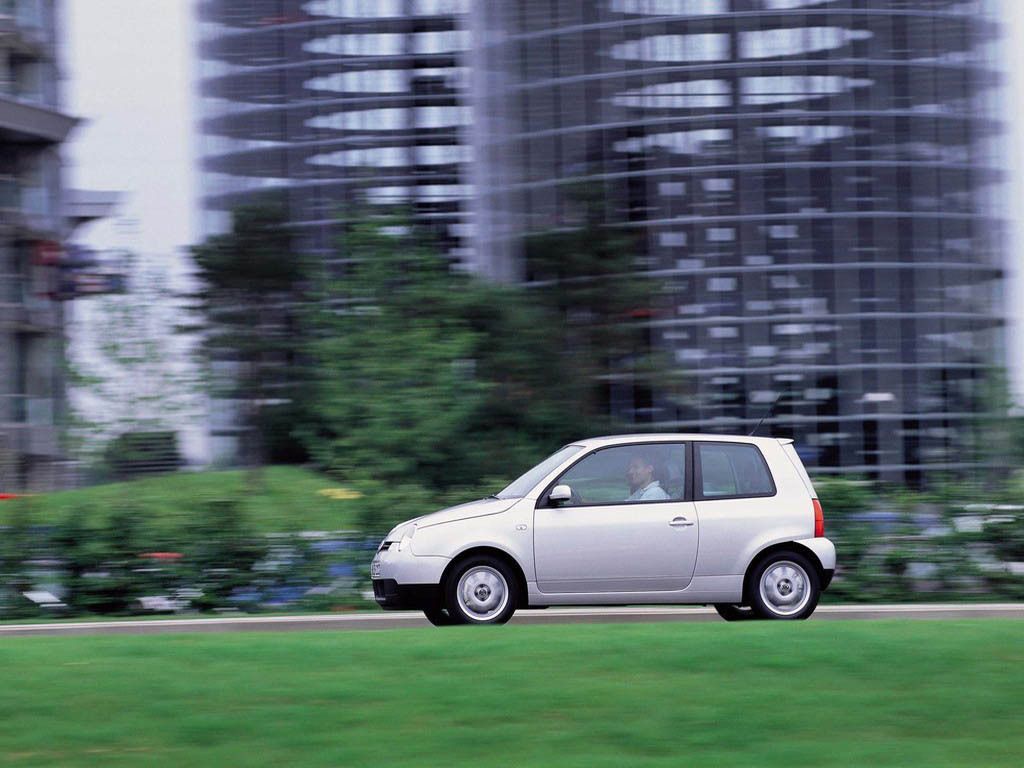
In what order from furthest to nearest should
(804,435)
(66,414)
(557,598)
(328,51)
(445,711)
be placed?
(328,51) < (804,435) < (66,414) < (557,598) < (445,711)

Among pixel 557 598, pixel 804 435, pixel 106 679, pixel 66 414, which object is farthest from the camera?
pixel 804 435

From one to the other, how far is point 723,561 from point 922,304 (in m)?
42.4

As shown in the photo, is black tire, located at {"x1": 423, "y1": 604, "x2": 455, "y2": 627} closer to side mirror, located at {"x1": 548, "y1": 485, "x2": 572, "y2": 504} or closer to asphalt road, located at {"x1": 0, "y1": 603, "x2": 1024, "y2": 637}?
asphalt road, located at {"x1": 0, "y1": 603, "x2": 1024, "y2": 637}

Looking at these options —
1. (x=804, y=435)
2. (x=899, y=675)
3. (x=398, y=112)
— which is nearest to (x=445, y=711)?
(x=899, y=675)

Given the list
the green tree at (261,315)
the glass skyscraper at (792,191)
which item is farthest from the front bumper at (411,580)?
the glass skyscraper at (792,191)

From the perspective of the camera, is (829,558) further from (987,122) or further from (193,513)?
(987,122)

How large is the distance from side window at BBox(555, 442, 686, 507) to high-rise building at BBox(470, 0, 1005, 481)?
37.6 m

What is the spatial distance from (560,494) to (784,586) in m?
1.87

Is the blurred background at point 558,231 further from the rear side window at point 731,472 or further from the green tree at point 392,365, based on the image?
the rear side window at point 731,472

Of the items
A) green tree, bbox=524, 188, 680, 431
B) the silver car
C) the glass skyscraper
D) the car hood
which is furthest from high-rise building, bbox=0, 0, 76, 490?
the silver car

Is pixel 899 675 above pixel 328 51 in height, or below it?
below

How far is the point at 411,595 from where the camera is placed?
1112 centimetres

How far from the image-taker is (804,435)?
50156 mm

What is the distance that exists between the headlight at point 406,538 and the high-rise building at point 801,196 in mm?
38077
